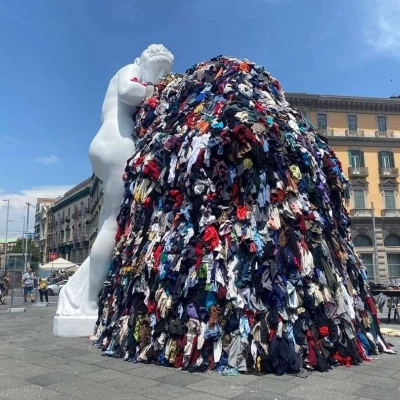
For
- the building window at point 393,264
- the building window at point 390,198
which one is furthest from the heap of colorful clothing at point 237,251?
the building window at point 390,198

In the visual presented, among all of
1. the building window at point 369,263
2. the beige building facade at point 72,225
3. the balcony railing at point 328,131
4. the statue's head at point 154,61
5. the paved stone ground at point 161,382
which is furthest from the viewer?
the beige building facade at point 72,225

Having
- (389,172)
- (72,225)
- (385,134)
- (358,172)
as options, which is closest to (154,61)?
(358,172)

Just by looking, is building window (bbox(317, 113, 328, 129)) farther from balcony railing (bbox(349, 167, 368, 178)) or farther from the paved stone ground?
the paved stone ground

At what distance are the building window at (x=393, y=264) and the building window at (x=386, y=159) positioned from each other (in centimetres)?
939

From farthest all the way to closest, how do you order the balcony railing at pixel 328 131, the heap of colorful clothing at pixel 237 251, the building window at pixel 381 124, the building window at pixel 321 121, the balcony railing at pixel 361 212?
the building window at pixel 381 124 → the building window at pixel 321 121 → the balcony railing at pixel 328 131 → the balcony railing at pixel 361 212 → the heap of colorful clothing at pixel 237 251

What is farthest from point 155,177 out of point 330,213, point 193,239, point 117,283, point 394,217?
point 394,217

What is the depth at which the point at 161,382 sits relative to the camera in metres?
4.48

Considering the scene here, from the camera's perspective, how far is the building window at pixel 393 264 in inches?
1642

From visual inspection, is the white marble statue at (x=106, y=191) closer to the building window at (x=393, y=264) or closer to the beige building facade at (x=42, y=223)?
the building window at (x=393, y=264)

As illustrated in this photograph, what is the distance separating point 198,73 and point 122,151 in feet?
6.18

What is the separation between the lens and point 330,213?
6.14m

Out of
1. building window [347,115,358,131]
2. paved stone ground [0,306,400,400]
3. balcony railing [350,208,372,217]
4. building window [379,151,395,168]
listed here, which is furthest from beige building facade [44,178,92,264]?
paved stone ground [0,306,400,400]

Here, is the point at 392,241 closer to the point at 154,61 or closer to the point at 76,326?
the point at 154,61

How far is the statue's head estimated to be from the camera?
798cm
